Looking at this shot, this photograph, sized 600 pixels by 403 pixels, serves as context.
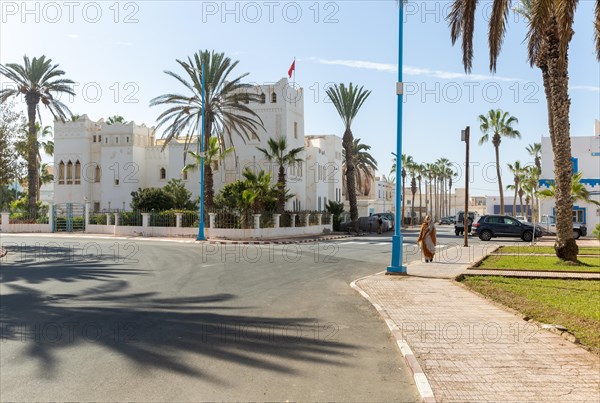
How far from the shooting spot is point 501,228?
37.4 m

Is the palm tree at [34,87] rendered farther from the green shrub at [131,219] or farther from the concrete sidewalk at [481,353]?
the concrete sidewalk at [481,353]

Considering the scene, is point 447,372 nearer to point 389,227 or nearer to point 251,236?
point 251,236

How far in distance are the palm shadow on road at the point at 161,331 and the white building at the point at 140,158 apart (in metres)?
38.4

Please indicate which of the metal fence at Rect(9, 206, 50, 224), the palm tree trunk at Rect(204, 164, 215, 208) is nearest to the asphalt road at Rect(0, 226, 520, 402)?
the palm tree trunk at Rect(204, 164, 215, 208)

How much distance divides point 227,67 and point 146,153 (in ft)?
55.5

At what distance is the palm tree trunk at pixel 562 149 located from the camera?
1858 centimetres

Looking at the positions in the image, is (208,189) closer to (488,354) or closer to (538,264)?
(538,264)

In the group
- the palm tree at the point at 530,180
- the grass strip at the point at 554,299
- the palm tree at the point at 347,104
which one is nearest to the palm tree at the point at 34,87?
the palm tree at the point at 347,104

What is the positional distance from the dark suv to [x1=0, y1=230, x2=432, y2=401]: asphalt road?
25871 mm

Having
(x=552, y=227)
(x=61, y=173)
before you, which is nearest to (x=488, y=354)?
(x=552, y=227)

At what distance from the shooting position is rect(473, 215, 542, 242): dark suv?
36.8 metres

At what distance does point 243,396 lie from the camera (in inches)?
206

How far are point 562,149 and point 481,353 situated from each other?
1418 centimetres

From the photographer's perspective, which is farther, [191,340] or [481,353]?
[191,340]
